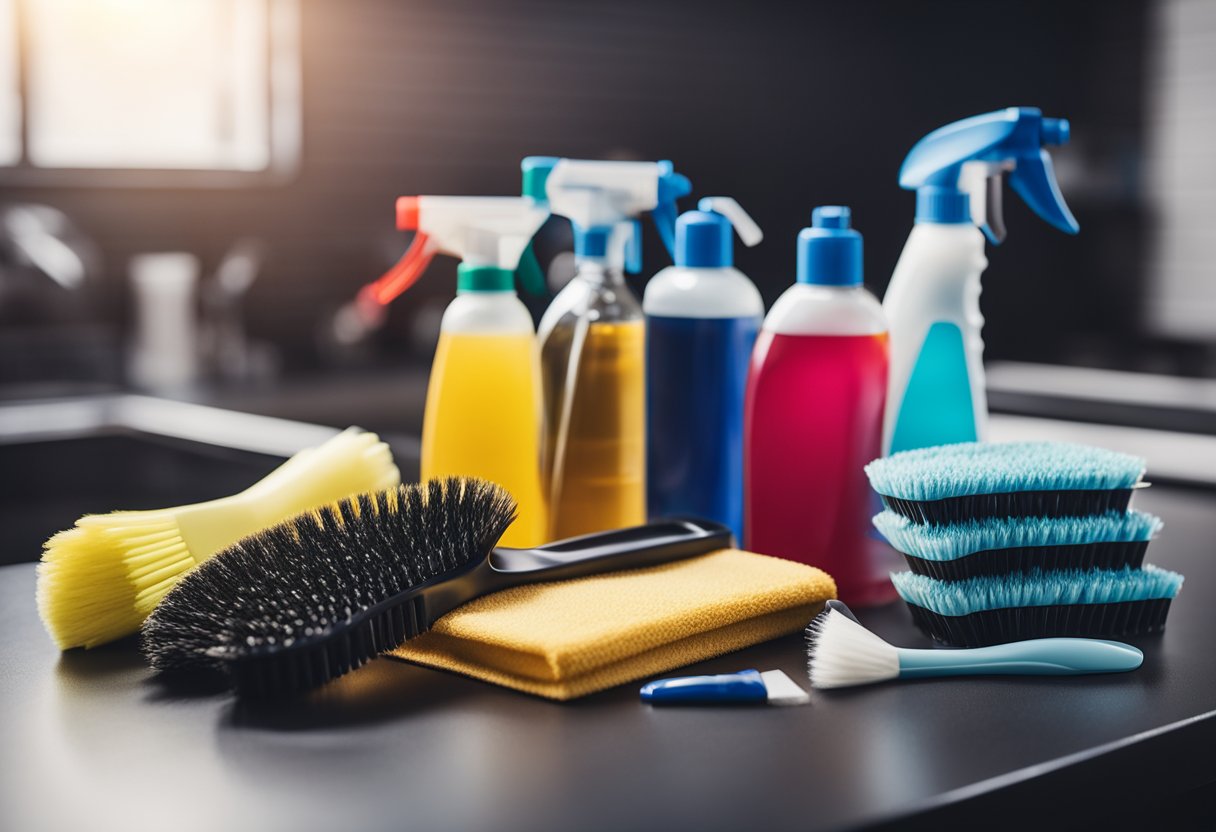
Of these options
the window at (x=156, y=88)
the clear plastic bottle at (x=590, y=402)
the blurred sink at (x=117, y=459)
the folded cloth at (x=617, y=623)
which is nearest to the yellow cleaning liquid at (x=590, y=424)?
the clear plastic bottle at (x=590, y=402)

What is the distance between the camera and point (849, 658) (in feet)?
1.92

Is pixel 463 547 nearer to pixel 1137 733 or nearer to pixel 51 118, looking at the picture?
pixel 1137 733

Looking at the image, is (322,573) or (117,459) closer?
(322,573)

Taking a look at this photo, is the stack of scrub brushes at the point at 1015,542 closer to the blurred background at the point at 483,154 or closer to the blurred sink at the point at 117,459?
the blurred sink at the point at 117,459

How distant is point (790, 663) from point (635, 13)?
2.69 metres

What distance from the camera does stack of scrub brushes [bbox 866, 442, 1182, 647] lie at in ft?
2.07

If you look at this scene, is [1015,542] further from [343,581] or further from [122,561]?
[122,561]

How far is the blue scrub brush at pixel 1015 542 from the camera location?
0.63 m

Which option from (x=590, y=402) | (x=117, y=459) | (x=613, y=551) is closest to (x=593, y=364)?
(x=590, y=402)

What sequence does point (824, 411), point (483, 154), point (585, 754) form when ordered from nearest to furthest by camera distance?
point (585, 754) → point (824, 411) → point (483, 154)

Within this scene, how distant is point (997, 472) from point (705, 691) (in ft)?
0.65

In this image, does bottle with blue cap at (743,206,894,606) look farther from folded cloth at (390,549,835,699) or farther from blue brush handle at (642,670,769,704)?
blue brush handle at (642,670,769,704)

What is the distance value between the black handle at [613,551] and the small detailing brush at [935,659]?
115 millimetres

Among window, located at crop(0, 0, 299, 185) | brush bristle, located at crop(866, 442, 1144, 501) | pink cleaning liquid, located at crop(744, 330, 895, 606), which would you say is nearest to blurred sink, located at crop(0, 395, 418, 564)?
window, located at crop(0, 0, 299, 185)
